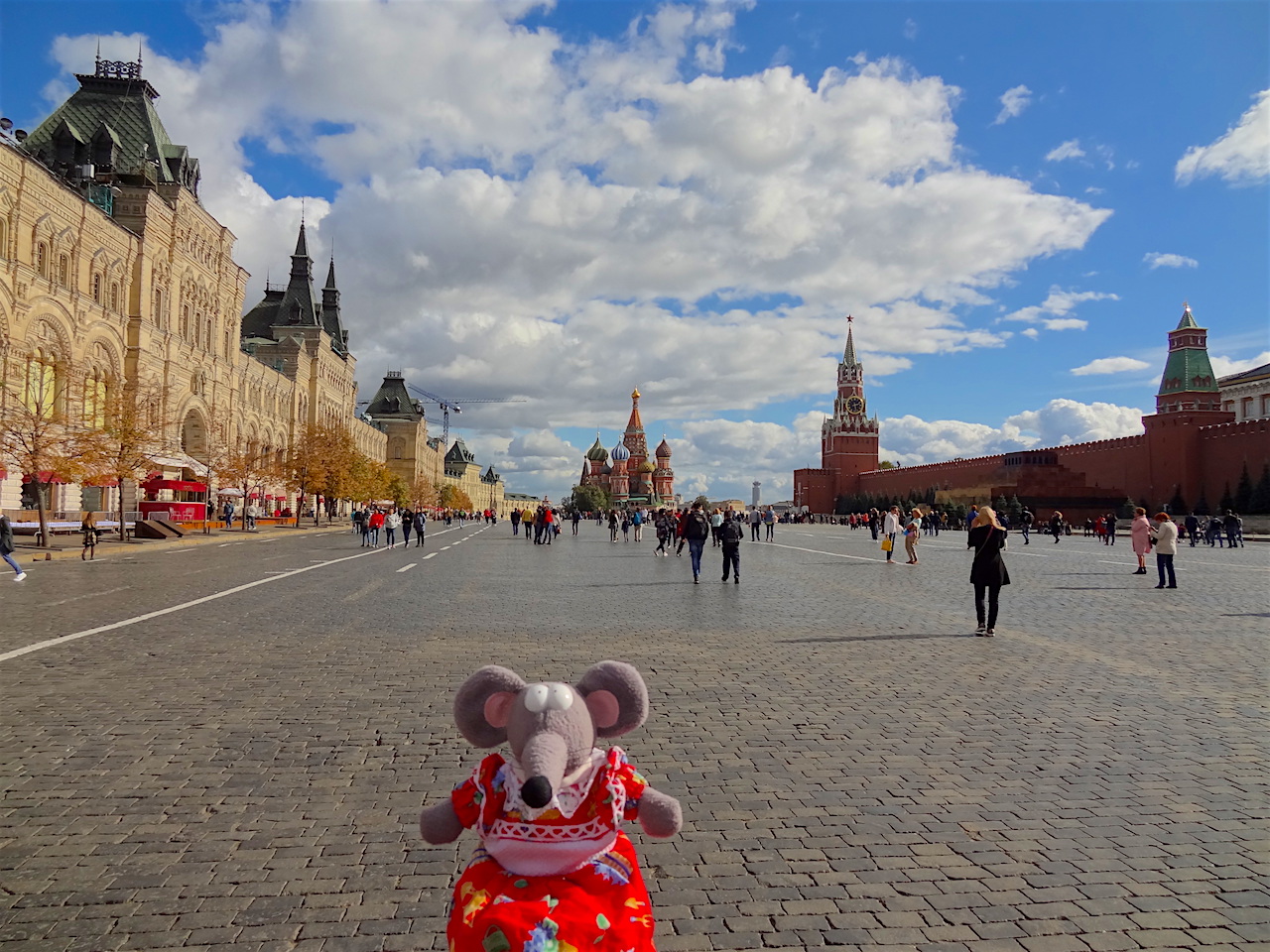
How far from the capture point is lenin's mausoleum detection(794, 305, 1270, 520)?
58156mm

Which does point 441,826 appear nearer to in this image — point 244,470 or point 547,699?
point 547,699

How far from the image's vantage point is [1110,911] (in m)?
3.27

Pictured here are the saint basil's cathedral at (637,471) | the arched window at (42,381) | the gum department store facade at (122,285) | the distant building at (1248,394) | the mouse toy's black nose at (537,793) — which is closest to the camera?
the mouse toy's black nose at (537,793)

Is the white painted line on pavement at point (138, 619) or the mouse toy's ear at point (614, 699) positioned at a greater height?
the mouse toy's ear at point (614, 699)

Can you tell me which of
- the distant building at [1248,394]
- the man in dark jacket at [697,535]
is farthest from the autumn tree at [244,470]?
the distant building at [1248,394]

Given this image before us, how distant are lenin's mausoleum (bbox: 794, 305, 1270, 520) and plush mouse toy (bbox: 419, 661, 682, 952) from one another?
64164 millimetres

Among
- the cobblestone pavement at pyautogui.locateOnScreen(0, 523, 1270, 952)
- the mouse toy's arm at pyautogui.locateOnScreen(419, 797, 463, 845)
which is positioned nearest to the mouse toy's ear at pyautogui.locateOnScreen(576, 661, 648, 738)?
the mouse toy's arm at pyautogui.locateOnScreen(419, 797, 463, 845)

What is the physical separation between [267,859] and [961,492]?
A: 80.7 m

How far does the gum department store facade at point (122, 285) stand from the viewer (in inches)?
1251

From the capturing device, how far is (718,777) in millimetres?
4797

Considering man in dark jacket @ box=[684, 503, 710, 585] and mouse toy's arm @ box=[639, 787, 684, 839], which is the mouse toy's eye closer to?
mouse toy's arm @ box=[639, 787, 684, 839]

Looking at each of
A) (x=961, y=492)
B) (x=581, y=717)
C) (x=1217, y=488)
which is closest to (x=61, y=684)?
(x=581, y=717)

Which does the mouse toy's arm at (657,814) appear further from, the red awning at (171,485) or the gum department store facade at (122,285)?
the red awning at (171,485)

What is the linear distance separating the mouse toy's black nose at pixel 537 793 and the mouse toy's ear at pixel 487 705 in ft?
0.97
